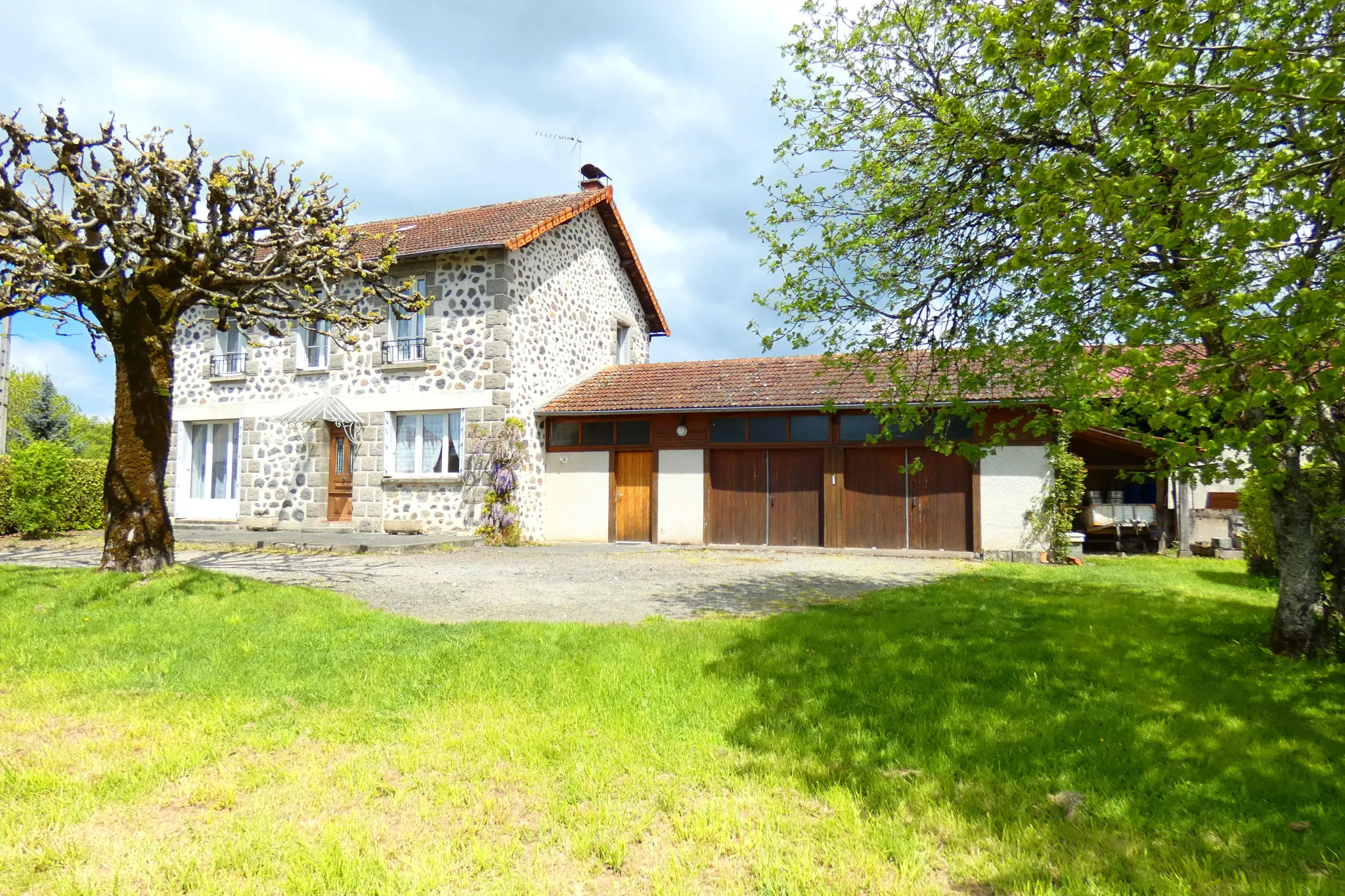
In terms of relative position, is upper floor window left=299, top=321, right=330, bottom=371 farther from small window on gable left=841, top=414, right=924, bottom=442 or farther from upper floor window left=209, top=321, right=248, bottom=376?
small window on gable left=841, top=414, right=924, bottom=442

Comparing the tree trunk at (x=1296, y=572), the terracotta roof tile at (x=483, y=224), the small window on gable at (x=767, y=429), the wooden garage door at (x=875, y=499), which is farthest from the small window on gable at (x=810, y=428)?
the tree trunk at (x=1296, y=572)

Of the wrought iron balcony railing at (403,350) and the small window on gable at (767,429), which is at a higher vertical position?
the wrought iron balcony railing at (403,350)

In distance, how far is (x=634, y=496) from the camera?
15.2m

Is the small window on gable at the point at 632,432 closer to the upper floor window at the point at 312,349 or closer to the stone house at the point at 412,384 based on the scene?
the stone house at the point at 412,384

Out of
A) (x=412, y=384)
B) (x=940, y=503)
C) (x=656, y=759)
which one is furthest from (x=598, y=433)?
(x=656, y=759)

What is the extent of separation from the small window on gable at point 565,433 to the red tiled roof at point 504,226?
3893 millimetres

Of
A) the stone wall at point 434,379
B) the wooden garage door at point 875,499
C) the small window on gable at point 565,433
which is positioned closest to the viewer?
the wooden garage door at point 875,499

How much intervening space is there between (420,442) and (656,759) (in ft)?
42.2

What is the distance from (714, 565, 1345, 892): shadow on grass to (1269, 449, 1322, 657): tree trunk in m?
0.28

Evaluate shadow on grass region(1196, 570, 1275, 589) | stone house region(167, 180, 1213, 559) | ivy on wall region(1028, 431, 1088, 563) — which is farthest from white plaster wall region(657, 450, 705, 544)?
shadow on grass region(1196, 570, 1275, 589)

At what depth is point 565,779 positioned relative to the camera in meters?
3.08

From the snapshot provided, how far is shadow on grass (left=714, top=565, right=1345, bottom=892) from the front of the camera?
273cm

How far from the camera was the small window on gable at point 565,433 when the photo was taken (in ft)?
51.1

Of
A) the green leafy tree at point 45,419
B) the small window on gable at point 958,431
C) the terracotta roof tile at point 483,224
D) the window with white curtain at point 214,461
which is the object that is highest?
the terracotta roof tile at point 483,224
